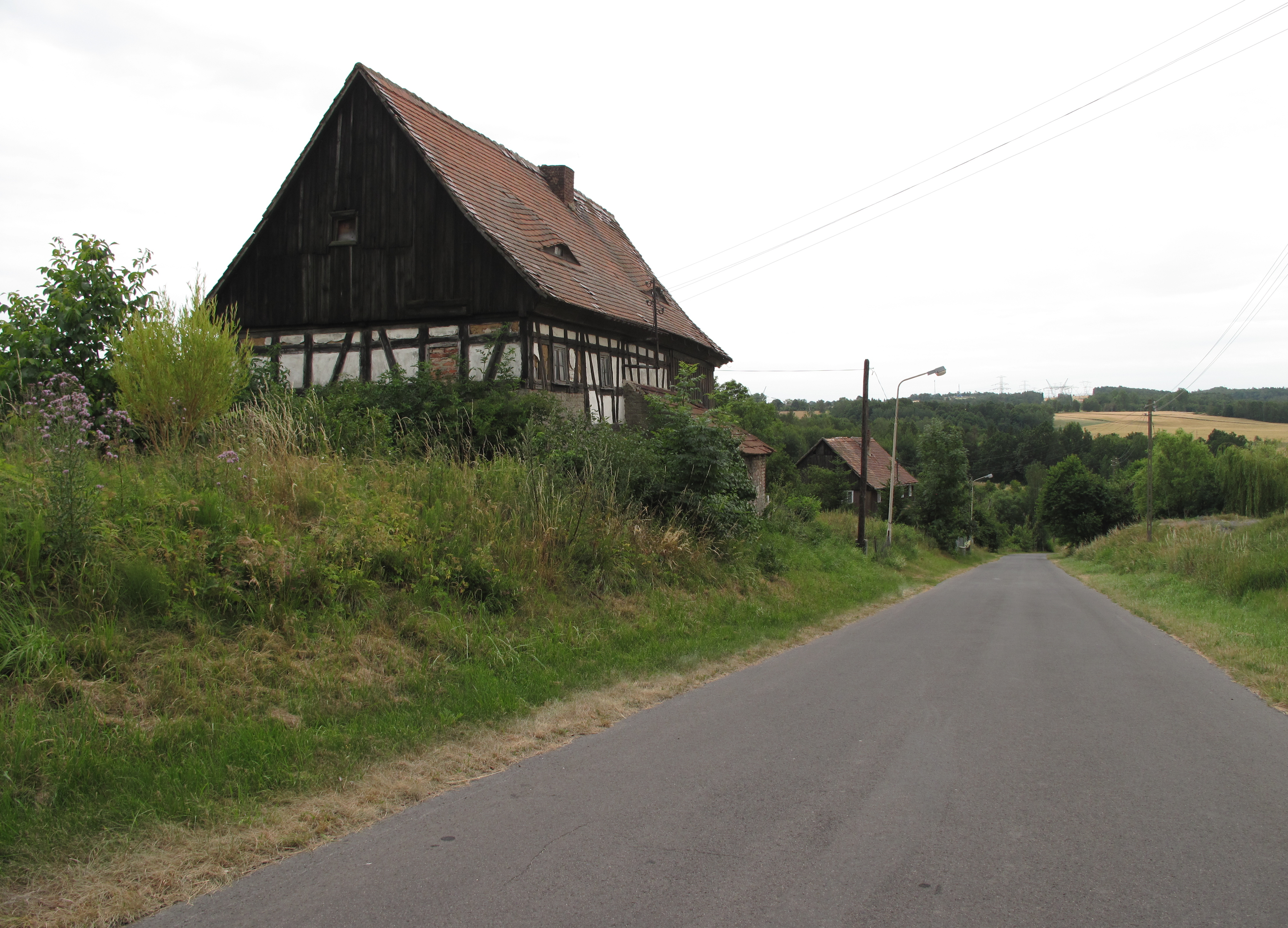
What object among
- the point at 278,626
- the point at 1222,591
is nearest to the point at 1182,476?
the point at 1222,591

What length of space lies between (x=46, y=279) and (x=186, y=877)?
14351mm

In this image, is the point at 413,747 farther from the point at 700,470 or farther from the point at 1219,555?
the point at 1219,555

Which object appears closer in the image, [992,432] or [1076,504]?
[1076,504]

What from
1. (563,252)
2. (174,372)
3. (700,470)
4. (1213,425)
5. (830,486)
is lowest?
(830,486)

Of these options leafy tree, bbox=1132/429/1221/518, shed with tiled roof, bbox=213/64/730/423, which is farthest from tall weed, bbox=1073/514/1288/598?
leafy tree, bbox=1132/429/1221/518

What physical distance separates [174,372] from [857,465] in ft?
190

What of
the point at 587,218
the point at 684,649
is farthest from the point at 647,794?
the point at 587,218

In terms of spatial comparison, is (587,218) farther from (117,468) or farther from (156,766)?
(156,766)

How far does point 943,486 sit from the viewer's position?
167 feet

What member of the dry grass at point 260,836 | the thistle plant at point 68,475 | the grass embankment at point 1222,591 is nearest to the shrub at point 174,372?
the thistle plant at point 68,475

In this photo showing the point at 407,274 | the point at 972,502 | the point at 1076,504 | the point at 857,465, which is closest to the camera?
the point at 407,274

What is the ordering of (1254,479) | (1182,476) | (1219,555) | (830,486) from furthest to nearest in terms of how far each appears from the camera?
(1182,476) < (830,486) < (1254,479) < (1219,555)

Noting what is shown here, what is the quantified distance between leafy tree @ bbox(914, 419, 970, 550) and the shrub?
4536 cm

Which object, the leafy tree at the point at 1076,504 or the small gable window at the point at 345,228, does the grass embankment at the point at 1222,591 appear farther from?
the leafy tree at the point at 1076,504
